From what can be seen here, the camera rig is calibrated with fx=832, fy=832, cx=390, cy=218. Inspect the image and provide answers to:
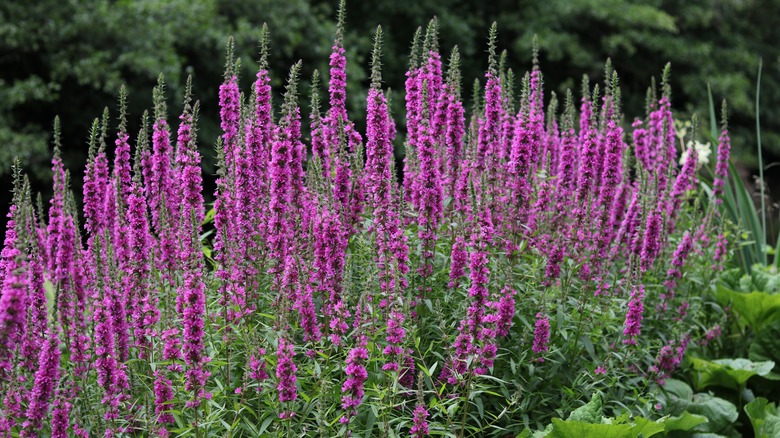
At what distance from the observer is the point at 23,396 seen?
149 inches

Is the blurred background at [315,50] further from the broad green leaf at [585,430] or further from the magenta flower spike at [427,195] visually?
the broad green leaf at [585,430]

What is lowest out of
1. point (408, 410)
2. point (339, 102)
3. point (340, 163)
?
point (408, 410)

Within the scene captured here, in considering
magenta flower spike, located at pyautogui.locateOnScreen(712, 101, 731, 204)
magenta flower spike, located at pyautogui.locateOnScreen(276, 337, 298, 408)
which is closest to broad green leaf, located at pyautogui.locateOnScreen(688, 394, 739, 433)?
magenta flower spike, located at pyautogui.locateOnScreen(712, 101, 731, 204)

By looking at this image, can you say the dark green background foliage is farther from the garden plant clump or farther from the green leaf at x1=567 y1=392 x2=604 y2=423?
the green leaf at x1=567 y1=392 x2=604 y2=423

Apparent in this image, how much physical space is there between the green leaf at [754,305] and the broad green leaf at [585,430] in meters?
2.73

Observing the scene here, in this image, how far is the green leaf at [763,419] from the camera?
204 inches

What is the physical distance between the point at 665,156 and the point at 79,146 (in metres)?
11.0

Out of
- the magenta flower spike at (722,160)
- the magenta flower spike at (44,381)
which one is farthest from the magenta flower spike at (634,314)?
the magenta flower spike at (44,381)

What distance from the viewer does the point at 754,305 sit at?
256 inches

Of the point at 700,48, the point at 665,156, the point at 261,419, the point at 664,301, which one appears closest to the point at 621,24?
the point at 700,48

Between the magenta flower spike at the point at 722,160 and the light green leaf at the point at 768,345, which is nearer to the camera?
the light green leaf at the point at 768,345

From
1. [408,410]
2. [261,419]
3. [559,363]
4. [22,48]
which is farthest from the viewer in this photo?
[22,48]

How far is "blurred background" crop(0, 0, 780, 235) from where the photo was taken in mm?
13125

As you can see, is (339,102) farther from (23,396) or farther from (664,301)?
(664,301)
